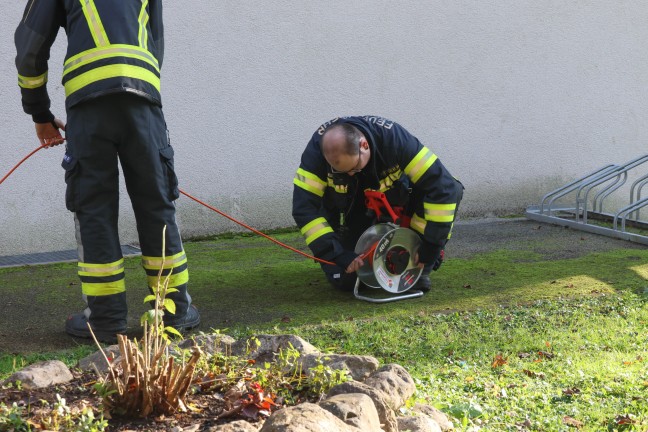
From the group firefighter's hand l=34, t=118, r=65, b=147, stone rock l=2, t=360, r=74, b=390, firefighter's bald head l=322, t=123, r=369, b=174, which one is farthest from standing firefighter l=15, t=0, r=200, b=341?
stone rock l=2, t=360, r=74, b=390

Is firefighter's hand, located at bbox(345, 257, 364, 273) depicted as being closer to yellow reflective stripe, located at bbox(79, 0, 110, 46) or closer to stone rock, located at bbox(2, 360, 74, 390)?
yellow reflective stripe, located at bbox(79, 0, 110, 46)

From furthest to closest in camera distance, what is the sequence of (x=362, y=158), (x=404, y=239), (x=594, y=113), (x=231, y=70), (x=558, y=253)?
(x=594, y=113) → (x=231, y=70) → (x=558, y=253) → (x=404, y=239) → (x=362, y=158)

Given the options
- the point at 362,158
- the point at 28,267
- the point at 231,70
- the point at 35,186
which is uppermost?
the point at 231,70

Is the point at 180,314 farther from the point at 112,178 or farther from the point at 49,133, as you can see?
the point at 49,133

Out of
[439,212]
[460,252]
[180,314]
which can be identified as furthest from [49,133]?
[460,252]

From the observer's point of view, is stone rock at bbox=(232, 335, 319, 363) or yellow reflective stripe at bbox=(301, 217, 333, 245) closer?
stone rock at bbox=(232, 335, 319, 363)

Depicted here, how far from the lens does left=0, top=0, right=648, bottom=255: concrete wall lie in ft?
23.4

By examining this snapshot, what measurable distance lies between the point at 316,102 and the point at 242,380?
5.28 m

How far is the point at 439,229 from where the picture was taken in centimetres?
511

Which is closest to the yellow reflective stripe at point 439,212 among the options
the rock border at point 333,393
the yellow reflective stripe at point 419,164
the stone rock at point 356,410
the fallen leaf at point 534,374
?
the yellow reflective stripe at point 419,164

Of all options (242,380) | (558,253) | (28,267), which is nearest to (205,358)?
(242,380)

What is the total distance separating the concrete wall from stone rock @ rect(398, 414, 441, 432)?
5.06 metres

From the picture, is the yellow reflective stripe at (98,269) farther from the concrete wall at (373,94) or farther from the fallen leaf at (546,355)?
the concrete wall at (373,94)

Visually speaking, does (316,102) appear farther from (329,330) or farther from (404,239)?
(329,330)
